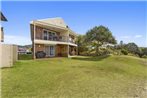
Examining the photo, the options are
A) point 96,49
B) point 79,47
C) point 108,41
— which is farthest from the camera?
point 79,47

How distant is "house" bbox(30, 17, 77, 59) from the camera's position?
29.0 meters

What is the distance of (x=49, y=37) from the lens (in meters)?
33.0

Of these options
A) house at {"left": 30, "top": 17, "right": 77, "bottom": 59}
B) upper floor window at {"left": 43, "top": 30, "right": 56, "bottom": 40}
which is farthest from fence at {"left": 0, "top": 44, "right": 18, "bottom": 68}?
upper floor window at {"left": 43, "top": 30, "right": 56, "bottom": 40}

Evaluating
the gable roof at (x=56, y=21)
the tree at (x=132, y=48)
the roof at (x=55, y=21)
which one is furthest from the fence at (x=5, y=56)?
the tree at (x=132, y=48)

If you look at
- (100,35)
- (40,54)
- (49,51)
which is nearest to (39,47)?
(40,54)

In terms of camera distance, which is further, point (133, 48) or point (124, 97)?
point (133, 48)

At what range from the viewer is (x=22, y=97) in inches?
320

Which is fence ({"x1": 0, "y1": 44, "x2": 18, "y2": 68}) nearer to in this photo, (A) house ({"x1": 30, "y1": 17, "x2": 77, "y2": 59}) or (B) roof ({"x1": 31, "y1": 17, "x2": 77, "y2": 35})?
(A) house ({"x1": 30, "y1": 17, "x2": 77, "y2": 59})

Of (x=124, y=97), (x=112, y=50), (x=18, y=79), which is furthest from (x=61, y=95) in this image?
(x=112, y=50)

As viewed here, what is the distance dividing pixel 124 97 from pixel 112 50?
41.0 metres

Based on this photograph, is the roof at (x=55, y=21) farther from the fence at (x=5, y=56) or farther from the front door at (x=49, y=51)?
the fence at (x=5, y=56)

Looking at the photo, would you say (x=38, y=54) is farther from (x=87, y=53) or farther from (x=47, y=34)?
(x=87, y=53)

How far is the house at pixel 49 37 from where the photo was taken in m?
29.0

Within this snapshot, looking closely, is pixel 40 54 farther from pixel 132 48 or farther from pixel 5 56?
pixel 132 48
